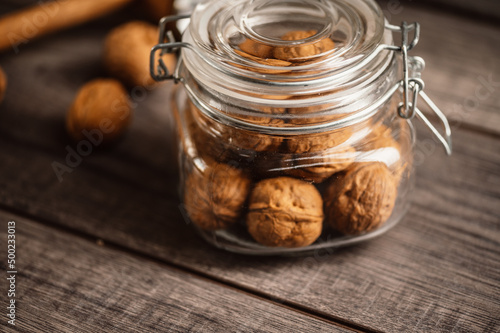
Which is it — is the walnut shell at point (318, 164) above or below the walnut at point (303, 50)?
below

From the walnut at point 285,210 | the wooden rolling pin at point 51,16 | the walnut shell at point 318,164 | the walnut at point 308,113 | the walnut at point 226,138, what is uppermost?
the wooden rolling pin at point 51,16

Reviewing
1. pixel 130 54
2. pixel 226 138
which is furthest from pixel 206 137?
pixel 130 54

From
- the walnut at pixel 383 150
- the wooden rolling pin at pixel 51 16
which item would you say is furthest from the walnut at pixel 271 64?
the wooden rolling pin at pixel 51 16

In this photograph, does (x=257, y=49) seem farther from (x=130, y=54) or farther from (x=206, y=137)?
(x=130, y=54)

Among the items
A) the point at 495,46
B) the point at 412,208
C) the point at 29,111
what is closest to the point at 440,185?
the point at 412,208

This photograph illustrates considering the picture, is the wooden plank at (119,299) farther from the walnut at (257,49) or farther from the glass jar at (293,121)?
the walnut at (257,49)

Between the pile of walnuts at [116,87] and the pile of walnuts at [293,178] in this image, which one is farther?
the pile of walnuts at [116,87]
